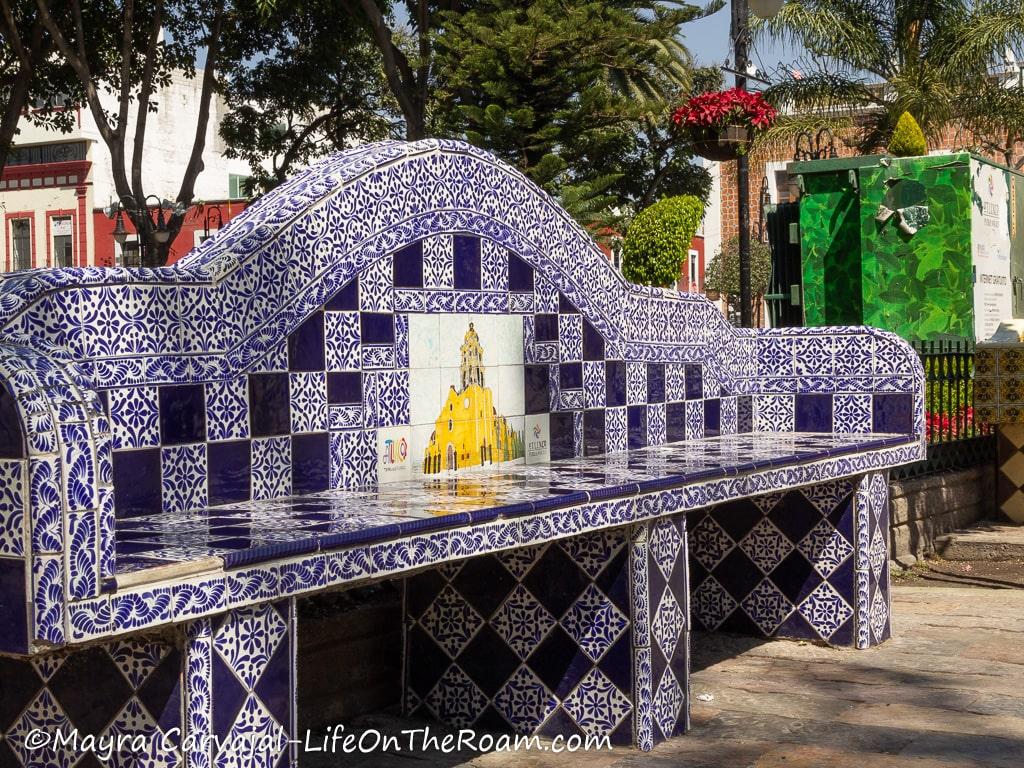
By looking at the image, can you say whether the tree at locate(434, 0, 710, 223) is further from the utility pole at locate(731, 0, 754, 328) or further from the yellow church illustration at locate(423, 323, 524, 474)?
the yellow church illustration at locate(423, 323, 524, 474)

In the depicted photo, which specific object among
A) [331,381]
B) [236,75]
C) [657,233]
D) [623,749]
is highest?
[236,75]

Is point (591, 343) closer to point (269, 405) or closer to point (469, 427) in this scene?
point (469, 427)

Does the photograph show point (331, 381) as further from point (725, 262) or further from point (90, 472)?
point (725, 262)

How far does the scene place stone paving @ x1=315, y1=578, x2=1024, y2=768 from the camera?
5086mm

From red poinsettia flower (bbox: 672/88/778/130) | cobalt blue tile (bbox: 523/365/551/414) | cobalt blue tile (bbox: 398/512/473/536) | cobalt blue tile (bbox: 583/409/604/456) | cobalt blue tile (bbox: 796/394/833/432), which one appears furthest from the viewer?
red poinsettia flower (bbox: 672/88/778/130)

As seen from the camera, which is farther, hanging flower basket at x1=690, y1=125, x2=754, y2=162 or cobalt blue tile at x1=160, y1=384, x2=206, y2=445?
hanging flower basket at x1=690, y1=125, x2=754, y2=162

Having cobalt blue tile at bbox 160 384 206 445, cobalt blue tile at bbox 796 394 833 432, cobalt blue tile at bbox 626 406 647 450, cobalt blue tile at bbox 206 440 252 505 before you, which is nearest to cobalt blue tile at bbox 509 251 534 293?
cobalt blue tile at bbox 626 406 647 450

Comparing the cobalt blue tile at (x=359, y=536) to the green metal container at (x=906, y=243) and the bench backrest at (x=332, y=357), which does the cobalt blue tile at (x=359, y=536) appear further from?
the green metal container at (x=906, y=243)

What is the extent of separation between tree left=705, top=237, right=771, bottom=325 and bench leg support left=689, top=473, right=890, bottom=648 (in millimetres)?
35450

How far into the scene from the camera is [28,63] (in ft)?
59.9

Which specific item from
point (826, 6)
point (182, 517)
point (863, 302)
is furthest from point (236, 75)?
point (182, 517)

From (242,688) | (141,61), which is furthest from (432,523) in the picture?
(141,61)

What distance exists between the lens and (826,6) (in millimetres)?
23234

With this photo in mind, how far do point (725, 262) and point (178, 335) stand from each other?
4185cm
